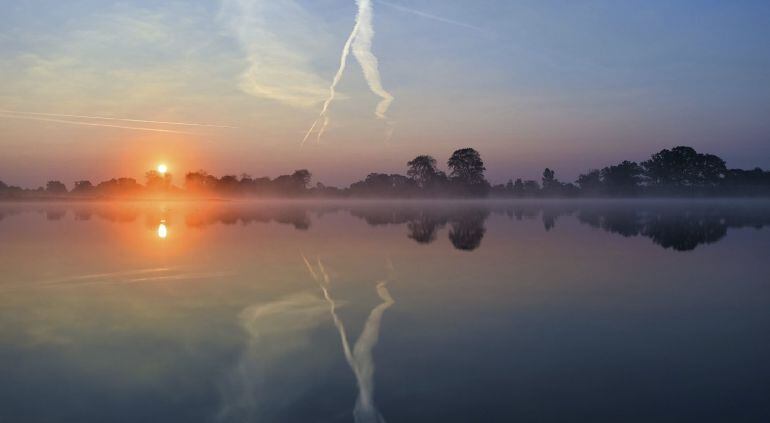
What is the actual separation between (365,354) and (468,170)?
565 feet

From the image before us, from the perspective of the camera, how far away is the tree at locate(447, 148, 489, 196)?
17650 centimetres

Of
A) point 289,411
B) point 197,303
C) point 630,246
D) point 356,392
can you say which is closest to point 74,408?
point 289,411

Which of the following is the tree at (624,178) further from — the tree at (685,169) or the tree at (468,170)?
the tree at (468,170)

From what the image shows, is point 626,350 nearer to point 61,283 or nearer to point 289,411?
point 289,411

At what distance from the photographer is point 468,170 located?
17762 cm

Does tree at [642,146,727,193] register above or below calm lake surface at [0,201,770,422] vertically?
above

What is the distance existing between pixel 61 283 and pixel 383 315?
12810mm

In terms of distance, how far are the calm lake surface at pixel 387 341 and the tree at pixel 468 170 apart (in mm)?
157287

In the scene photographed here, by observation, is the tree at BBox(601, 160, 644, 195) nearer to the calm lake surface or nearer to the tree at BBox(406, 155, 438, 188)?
the tree at BBox(406, 155, 438, 188)

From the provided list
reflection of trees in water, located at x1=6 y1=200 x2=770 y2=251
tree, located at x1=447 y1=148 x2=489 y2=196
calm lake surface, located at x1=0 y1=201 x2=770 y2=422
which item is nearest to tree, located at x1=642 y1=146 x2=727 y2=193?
tree, located at x1=447 y1=148 x2=489 y2=196

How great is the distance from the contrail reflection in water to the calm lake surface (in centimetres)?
4

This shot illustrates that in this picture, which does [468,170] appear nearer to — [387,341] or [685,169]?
[685,169]

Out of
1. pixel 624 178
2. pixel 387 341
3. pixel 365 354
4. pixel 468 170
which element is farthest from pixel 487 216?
pixel 624 178

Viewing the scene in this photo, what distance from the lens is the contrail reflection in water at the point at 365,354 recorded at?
7054mm
